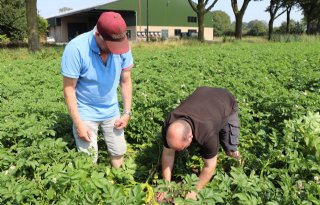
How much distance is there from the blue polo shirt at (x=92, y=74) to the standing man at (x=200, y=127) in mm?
641

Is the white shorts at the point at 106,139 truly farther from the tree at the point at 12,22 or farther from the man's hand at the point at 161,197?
the tree at the point at 12,22

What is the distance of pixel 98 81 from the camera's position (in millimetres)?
3199

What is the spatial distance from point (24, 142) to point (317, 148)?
256 centimetres

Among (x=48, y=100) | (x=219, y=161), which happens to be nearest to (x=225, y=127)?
(x=219, y=161)

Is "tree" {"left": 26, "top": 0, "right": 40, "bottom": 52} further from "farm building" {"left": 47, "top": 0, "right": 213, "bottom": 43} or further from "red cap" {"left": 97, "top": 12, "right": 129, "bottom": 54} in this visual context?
"farm building" {"left": 47, "top": 0, "right": 213, "bottom": 43}

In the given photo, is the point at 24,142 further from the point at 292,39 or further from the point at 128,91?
the point at 292,39

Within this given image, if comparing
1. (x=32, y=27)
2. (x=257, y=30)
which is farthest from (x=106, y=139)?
(x=257, y=30)

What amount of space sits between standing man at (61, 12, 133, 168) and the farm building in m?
39.9

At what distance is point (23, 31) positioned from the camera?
2664 cm

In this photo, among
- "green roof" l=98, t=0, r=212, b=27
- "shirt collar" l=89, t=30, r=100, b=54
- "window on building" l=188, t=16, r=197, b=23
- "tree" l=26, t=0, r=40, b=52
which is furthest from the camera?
"window on building" l=188, t=16, r=197, b=23

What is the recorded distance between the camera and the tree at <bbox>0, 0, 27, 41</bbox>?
85.8ft

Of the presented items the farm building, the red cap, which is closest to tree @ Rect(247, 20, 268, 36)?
the farm building

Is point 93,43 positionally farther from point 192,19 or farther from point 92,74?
point 192,19

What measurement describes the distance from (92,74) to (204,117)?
39.4 inches
